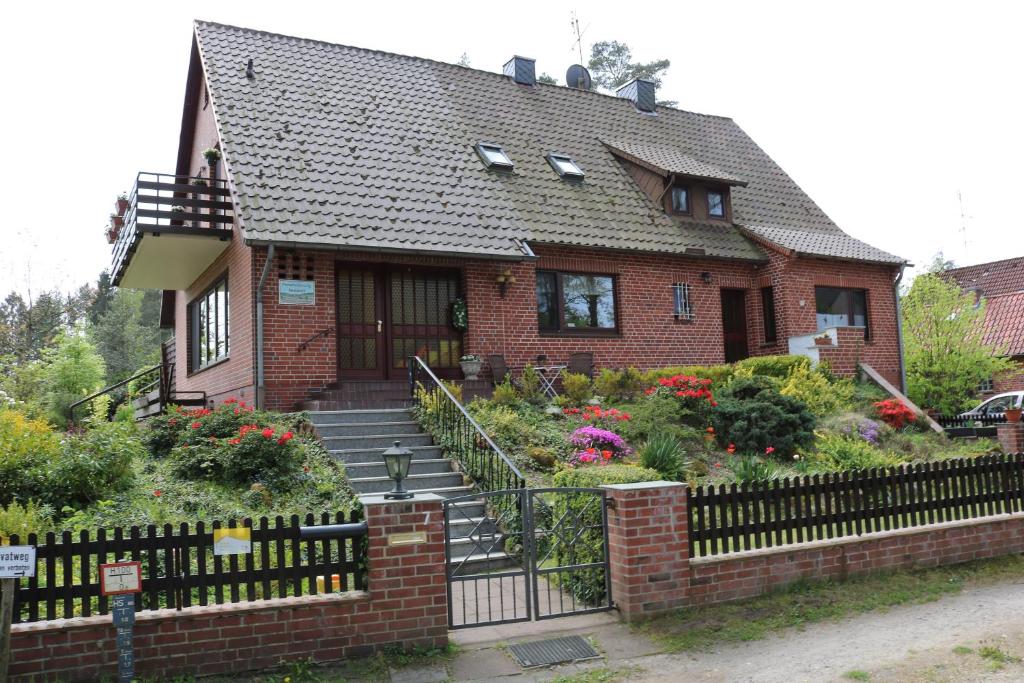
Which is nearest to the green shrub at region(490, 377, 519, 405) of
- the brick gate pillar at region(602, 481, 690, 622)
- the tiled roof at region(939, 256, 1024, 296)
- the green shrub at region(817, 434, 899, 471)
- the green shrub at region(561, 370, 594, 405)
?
the green shrub at region(561, 370, 594, 405)

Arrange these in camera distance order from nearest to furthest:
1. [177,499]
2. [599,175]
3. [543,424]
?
[177,499] → [543,424] → [599,175]

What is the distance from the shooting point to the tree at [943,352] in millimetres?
21766

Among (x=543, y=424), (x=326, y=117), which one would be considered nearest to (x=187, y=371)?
(x=326, y=117)

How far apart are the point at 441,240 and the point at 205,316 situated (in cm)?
628

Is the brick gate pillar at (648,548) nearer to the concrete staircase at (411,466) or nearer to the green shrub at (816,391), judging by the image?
the concrete staircase at (411,466)

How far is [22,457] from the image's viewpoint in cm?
878

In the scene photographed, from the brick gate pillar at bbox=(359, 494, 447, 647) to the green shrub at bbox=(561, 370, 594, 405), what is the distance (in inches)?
302

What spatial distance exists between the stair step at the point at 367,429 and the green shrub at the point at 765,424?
4.93 meters

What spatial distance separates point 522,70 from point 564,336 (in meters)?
8.68

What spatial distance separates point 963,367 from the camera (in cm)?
2164

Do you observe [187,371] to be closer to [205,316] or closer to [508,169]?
[205,316]

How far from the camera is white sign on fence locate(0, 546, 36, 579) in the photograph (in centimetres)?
505

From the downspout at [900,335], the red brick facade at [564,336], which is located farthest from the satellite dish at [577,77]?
the downspout at [900,335]

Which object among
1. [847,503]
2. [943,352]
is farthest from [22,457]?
[943,352]
